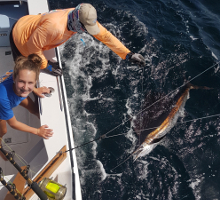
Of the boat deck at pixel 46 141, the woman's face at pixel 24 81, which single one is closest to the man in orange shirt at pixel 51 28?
the boat deck at pixel 46 141

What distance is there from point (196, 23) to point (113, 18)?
2757mm

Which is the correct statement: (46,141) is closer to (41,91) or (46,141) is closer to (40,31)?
(41,91)

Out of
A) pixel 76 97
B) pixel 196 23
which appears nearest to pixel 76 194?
pixel 76 97

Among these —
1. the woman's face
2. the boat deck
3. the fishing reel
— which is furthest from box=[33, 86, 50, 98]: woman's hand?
the fishing reel

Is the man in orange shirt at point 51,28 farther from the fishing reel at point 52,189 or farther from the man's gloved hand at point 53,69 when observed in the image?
the fishing reel at point 52,189

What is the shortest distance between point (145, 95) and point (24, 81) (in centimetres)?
326

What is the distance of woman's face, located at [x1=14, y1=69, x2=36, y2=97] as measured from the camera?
213cm

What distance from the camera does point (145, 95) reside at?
4.89 meters

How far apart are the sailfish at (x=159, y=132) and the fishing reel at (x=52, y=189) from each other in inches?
79.0

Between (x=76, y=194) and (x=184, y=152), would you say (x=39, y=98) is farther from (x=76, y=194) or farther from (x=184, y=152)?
(x=184, y=152)

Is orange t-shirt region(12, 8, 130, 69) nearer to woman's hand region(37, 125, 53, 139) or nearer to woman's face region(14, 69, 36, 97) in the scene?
woman's face region(14, 69, 36, 97)

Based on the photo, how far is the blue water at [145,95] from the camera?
12.4ft

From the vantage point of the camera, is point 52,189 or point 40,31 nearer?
point 52,189

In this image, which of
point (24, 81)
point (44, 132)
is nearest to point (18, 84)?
point (24, 81)
